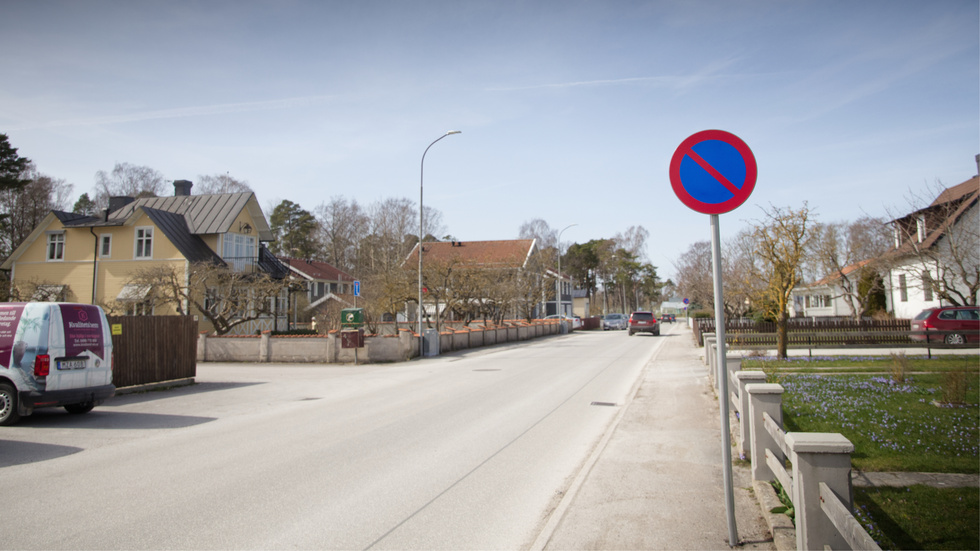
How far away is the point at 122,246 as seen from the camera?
33250 mm

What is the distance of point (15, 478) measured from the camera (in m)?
6.56

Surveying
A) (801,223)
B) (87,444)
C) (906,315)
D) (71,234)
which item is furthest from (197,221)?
(906,315)

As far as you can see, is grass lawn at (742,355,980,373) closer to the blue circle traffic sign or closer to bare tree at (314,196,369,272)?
the blue circle traffic sign

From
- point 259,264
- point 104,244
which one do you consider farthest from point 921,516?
point 104,244

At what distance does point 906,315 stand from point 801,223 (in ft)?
81.8

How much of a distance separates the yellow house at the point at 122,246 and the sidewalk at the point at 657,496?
2948cm

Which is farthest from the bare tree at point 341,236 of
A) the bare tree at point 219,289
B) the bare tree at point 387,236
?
the bare tree at point 219,289

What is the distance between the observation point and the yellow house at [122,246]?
32.6 metres

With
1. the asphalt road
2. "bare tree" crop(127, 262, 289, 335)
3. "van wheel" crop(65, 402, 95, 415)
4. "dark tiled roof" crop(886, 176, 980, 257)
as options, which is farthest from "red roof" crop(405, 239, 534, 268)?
"van wheel" crop(65, 402, 95, 415)

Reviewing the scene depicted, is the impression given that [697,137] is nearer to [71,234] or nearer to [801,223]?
[801,223]

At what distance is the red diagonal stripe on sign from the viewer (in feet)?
15.1

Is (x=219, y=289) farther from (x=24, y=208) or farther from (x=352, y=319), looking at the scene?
(x=24, y=208)

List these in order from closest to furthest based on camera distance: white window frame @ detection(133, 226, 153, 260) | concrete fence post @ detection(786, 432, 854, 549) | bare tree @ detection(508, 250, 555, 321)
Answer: concrete fence post @ detection(786, 432, 854, 549) → white window frame @ detection(133, 226, 153, 260) → bare tree @ detection(508, 250, 555, 321)

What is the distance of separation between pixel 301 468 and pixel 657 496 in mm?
3990
